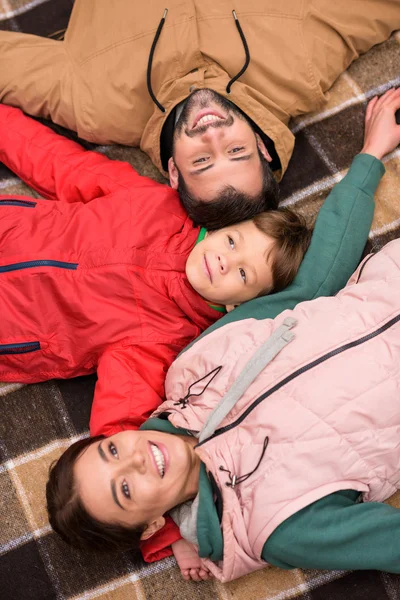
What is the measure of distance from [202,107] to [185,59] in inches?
8.1

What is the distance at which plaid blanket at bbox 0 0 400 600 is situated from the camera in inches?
61.0

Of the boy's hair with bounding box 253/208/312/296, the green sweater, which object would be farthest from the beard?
the green sweater

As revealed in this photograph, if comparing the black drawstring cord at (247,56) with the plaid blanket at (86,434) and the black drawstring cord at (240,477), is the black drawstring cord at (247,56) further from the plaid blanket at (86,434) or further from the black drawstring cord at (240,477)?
the black drawstring cord at (240,477)

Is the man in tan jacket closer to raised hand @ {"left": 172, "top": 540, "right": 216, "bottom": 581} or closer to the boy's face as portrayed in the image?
the boy's face

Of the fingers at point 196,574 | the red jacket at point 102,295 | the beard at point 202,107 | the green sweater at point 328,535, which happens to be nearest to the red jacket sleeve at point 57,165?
the red jacket at point 102,295

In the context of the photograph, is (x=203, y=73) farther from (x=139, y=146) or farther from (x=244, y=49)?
(x=139, y=146)

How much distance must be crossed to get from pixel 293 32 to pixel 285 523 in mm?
1379

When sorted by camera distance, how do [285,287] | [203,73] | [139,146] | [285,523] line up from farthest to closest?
1. [139,146]
2. [203,73]
3. [285,287]
4. [285,523]

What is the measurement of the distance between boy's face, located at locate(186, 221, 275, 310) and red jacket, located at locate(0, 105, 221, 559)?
9 cm

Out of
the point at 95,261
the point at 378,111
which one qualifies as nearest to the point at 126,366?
the point at 95,261

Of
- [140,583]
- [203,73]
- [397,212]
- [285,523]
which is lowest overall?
[140,583]

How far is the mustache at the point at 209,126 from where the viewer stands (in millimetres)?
1643

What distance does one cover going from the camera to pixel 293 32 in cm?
180

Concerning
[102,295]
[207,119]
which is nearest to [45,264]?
[102,295]
